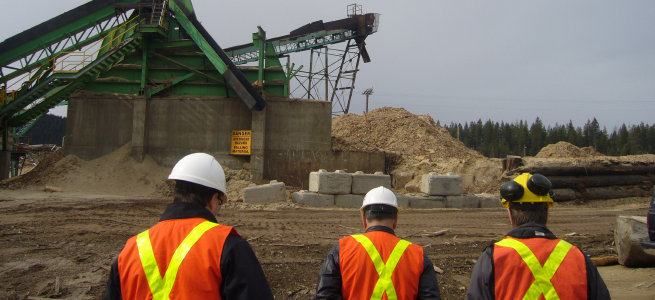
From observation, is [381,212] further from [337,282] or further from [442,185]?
[442,185]

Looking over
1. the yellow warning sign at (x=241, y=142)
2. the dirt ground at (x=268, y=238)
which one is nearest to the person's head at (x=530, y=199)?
the dirt ground at (x=268, y=238)

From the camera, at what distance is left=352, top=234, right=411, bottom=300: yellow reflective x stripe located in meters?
2.63

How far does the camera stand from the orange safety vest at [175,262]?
195 cm

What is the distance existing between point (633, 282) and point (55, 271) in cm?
905

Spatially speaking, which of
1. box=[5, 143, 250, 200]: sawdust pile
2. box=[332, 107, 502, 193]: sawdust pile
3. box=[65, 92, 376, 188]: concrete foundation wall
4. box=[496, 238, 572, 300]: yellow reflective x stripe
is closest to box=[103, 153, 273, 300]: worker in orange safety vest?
box=[496, 238, 572, 300]: yellow reflective x stripe

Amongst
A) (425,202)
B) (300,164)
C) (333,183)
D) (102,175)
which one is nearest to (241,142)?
(300,164)

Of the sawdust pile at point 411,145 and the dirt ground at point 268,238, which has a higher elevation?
the sawdust pile at point 411,145

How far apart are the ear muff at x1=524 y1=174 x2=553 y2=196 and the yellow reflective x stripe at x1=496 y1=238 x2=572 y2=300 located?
37 cm

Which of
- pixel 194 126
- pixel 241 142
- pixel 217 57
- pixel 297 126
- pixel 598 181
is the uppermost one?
pixel 217 57

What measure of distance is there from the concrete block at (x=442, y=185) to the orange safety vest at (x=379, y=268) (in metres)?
12.6

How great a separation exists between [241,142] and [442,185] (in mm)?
9256

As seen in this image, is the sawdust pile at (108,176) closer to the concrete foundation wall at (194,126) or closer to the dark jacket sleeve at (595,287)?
the concrete foundation wall at (194,126)

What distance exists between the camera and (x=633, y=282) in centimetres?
682

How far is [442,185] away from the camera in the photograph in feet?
49.5
